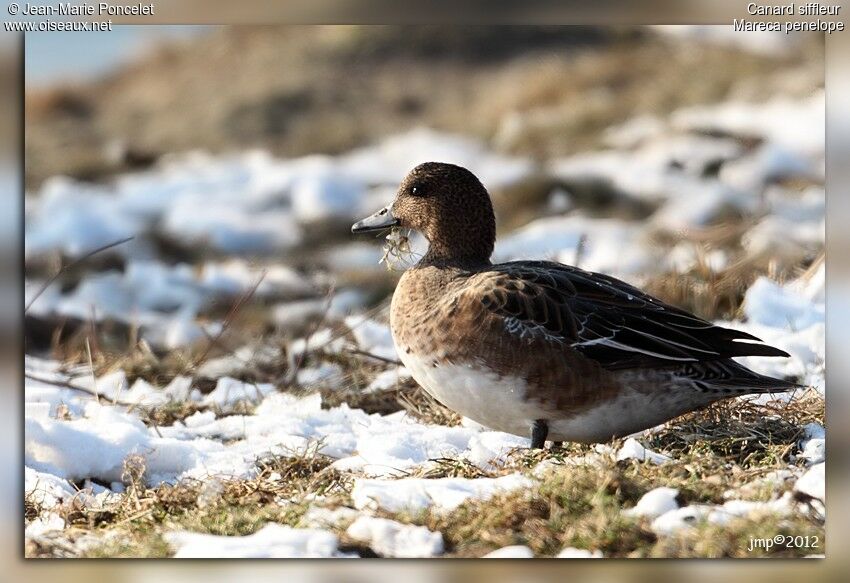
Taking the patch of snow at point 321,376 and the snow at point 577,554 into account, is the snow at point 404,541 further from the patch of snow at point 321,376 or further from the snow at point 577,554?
the patch of snow at point 321,376

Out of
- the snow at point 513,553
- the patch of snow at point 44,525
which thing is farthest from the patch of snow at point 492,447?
the patch of snow at point 44,525

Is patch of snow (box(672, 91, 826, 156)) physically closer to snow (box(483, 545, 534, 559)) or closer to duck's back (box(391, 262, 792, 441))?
duck's back (box(391, 262, 792, 441))

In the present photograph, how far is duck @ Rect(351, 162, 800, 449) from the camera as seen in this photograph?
3.68m

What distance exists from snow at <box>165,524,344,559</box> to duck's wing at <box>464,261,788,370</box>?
92 centimetres

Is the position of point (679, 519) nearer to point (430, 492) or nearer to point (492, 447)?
point (430, 492)

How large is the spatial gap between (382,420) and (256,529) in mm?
1078

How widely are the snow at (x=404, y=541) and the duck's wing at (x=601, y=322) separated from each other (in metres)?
0.75

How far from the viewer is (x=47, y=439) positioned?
3980 millimetres

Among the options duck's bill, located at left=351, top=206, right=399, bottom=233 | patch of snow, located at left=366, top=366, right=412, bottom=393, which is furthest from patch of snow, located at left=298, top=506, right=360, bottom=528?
patch of snow, located at left=366, top=366, right=412, bottom=393

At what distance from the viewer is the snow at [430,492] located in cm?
342

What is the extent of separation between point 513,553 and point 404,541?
0.32 meters

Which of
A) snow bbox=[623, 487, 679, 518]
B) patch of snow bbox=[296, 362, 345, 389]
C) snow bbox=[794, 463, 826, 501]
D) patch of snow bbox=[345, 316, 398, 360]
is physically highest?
patch of snow bbox=[345, 316, 398, 360]

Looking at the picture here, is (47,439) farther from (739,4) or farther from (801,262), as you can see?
(801,262)

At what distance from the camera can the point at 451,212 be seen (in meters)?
4.32
